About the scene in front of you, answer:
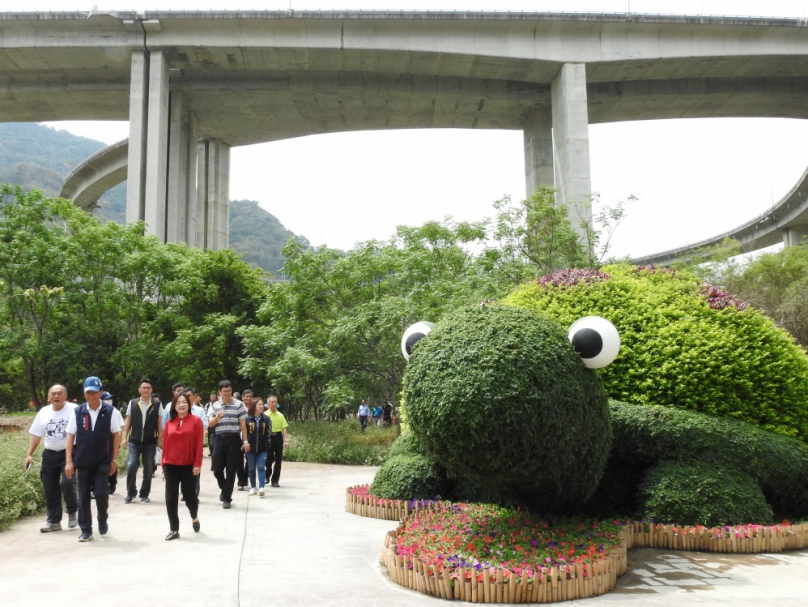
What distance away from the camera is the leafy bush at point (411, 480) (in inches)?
302

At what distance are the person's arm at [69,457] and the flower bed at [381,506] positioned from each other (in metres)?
3.16

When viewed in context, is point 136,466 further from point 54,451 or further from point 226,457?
point 54,451

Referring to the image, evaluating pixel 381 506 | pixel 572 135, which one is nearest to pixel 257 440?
pixel 381 506

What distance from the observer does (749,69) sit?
2773cm

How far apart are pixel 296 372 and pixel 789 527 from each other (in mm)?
11832

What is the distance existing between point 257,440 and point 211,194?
88.2 feet

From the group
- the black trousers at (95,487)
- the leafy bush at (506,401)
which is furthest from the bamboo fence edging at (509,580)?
the black trousers at (95,487)

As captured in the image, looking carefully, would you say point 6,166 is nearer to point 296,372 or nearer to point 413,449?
point 296,372

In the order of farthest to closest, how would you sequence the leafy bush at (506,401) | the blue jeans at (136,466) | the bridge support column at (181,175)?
the bridge support column at (181,175) < the blue jeans at (136,466) < the leafy bush at (506,401)

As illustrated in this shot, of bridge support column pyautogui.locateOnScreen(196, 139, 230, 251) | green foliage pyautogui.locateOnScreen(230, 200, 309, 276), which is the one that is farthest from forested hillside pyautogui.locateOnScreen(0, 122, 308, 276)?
bridge support column pyautogui.locateOnScreen(196, 139, 230, 251)

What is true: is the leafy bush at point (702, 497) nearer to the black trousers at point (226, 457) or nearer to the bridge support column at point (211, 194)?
the black trousers at point (226, 457)

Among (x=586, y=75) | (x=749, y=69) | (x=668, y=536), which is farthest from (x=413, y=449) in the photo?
(x=749, y=69)

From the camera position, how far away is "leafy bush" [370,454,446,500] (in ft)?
25.2

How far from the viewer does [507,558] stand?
17.1 feet
